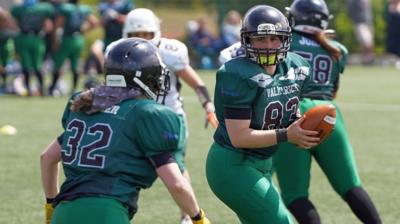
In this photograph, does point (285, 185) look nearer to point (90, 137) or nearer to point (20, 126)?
point (90, 137)

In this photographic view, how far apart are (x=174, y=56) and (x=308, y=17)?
3.57ft

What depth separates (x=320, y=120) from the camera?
489 centimetres

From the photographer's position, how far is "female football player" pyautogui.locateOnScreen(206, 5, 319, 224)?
484cm

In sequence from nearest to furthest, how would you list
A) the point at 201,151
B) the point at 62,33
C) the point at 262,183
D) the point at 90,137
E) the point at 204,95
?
the point at 90,137 → the point at 262,183 → the point at 204,95 → the point at 201,151 → the point at 62,33

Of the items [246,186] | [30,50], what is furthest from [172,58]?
[30,50]

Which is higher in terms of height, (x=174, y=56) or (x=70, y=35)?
(x=174, y=56)

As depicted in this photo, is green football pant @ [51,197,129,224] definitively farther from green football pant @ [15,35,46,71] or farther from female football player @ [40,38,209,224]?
green football pant @ [15,35,46,71]

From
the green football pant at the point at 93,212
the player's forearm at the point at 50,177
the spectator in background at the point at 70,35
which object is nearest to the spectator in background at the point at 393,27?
the spectator in background at the point at 70,35

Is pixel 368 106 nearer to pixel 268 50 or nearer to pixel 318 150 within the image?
pixel 318 150

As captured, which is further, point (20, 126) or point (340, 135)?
point (20, 126)

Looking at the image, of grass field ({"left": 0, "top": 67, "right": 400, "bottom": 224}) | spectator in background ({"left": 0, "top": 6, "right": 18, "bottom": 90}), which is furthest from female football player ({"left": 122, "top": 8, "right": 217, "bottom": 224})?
spectator in background ({"left": 0, "top": 6, "right": 18, "bottom": 90})

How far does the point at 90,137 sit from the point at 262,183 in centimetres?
110

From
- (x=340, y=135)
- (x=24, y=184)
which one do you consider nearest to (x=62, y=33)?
(x=24, y=184)

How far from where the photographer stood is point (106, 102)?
4238 mm
